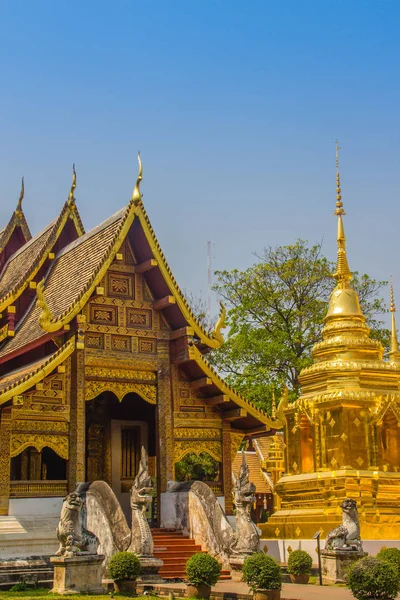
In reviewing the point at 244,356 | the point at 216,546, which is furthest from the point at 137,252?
the point at 244,356

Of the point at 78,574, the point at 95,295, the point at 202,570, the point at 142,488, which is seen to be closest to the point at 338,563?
the point at 202,570

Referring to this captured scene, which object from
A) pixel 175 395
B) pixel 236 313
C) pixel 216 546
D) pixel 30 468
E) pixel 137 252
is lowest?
pixel 216 546

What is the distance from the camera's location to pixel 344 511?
15219 millimetres

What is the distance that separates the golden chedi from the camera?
738 inches

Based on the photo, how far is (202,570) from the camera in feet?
40.2

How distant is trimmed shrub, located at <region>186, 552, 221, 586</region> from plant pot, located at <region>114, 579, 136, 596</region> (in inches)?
32.3

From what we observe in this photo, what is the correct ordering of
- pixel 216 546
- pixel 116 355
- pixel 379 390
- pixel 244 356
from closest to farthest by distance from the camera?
pixel 216 546, pixel 116 355, pixel 379 390, pixel 244 356

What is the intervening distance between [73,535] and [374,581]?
13.8ft

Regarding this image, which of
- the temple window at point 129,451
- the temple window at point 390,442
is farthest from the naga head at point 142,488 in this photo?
the temple window at point 390,442

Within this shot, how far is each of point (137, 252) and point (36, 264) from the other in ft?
9.20

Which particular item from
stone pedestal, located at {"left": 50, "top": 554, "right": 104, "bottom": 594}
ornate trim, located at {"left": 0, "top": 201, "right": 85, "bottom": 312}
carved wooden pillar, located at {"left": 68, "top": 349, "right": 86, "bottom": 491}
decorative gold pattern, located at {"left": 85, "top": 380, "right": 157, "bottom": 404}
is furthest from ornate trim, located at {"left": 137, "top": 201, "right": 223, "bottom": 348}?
stone pedestal, located at {"left": 50, "top": 554, "right": 104, "bottom": 594}

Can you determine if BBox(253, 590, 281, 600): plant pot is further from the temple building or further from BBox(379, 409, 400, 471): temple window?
BBox(379, 409, 400, 471): temple window

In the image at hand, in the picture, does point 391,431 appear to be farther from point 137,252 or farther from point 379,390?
point 137,252

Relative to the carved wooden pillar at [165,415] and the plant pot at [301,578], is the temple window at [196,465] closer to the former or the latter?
the carved wooden pillar at [165,415]
